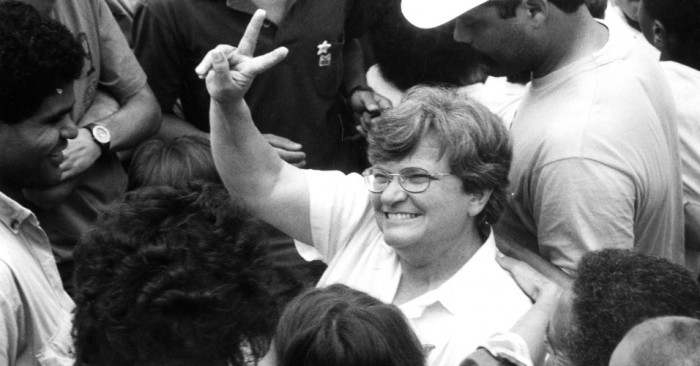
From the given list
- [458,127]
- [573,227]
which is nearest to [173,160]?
[458,127]

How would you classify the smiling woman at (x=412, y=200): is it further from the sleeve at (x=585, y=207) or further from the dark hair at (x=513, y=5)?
the dark hair at (x=513, y=5)

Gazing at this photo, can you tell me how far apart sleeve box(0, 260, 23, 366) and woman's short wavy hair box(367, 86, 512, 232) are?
1.08 metres

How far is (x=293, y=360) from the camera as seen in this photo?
232 cm

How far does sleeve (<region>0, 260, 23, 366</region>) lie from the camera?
2.76 m

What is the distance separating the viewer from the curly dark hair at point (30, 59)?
10.8 feet

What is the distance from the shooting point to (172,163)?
387cm

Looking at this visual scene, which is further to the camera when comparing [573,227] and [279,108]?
[279,108]

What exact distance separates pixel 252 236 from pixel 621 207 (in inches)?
51.6

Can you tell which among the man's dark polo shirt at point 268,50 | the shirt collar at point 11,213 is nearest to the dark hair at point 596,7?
the man's dark polo shirt at point 268,50

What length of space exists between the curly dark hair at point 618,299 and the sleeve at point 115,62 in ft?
6.97

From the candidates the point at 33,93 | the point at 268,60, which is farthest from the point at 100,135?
the point at 268,60

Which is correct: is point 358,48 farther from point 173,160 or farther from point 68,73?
point 68,73

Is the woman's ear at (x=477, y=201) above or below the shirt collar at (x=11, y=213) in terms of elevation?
below

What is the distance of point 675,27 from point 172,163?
5.96ft
